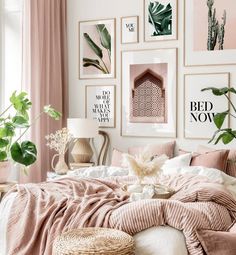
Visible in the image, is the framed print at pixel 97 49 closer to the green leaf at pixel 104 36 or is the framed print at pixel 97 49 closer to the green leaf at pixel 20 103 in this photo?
the green leaf at pixel 104 36

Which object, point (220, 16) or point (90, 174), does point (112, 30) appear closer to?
point (220, 16)

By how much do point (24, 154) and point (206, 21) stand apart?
2.31 meters

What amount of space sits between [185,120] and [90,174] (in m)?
1.26

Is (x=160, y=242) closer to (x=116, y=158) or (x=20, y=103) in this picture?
(x=20, y=103)

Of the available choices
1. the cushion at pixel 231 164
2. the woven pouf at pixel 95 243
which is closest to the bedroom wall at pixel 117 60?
the cushion at pixel 231 164

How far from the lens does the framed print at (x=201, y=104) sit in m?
5.17

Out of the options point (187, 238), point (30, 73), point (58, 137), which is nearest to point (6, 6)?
point (30, 73)

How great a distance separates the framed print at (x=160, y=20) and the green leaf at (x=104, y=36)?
46cm

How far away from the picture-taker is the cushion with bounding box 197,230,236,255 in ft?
8.89

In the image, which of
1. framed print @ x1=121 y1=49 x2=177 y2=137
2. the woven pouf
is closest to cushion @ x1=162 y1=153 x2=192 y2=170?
framed print @ x1=121 y1=49 x2=177 y2=137

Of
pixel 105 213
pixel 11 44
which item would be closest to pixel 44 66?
pixel 11 44

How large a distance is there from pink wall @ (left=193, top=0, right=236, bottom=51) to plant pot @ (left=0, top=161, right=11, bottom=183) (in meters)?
2.26

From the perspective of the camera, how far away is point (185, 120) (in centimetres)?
535

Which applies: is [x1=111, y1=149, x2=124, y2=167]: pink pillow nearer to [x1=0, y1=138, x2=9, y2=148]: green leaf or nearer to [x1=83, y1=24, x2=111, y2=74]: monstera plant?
[x1=83, y1=24, x2=111, y2=74]: monstera plant
